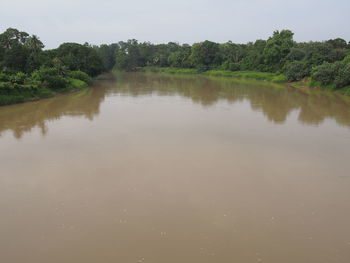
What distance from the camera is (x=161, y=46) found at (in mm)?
85938

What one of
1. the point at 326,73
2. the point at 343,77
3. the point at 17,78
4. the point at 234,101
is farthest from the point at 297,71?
the point at 17,78

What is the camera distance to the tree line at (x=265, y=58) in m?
32.3

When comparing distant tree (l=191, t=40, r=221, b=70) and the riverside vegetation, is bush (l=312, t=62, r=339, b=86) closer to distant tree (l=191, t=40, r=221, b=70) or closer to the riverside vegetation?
the riverside vegetation

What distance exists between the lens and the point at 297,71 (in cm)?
3859

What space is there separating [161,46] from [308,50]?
53.1 metres

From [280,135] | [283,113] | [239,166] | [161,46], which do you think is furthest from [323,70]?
[161,46]

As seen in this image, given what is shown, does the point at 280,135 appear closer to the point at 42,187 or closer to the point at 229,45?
the point at 42,187

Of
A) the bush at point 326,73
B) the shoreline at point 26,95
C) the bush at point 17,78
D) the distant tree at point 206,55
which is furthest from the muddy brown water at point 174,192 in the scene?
the distant tree at point 206,55

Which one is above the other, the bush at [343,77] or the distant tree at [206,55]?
the distant tree at [206,55]

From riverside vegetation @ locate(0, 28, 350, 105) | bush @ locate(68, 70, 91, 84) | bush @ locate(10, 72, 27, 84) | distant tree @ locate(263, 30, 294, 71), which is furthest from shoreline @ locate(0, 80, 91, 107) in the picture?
distant tree @ locate(263, 30, 294, 71)

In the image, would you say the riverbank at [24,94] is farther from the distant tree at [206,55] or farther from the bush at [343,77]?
the distant tree at [206,55]

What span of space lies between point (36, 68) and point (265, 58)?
117 ft

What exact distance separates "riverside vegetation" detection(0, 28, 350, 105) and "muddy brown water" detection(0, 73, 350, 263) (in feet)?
34.2

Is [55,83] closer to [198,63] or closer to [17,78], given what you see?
[17,78]
